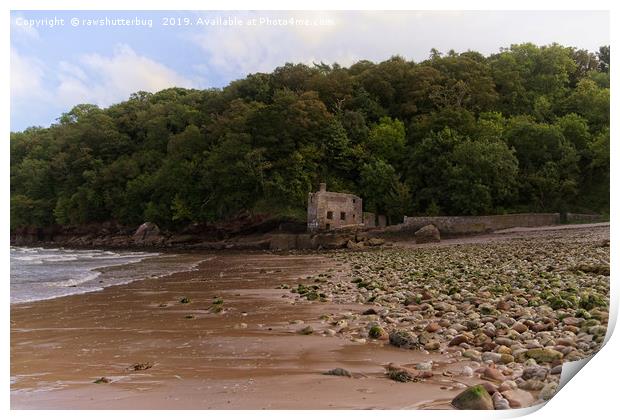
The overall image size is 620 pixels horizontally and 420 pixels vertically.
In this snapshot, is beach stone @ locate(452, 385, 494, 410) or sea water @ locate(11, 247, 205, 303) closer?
beach stone @ locate(452, 385, 494, 410)

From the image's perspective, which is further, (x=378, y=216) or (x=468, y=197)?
(x=378, y=216)

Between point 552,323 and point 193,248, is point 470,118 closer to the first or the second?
point 552,323

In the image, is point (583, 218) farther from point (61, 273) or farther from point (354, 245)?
point (61, 273)

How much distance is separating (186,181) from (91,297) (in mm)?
4798

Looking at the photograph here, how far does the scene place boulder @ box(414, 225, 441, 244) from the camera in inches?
523

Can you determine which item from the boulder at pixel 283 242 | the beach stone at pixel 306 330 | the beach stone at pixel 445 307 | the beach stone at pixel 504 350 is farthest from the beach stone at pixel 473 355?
the boulder at pixel 283 242

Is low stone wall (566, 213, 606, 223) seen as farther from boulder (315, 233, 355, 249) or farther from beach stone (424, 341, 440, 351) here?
boulder (315, 233, 355, 249)

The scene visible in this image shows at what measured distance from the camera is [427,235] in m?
13.5

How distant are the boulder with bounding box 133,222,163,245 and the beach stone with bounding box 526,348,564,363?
16.0 m

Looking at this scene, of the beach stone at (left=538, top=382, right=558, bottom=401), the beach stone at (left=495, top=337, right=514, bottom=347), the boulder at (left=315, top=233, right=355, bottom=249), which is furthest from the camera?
the boulder at (left=315, top=233, right=355, bottom=249)

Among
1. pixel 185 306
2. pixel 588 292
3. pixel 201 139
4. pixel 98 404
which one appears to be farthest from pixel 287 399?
pixel 201 139

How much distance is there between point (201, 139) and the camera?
11258 mm

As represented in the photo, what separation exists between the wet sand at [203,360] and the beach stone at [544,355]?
0.54 metres

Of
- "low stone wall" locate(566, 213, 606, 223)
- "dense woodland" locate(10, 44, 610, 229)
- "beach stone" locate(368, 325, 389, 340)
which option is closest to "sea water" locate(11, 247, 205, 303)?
"dense woodland" locate(10, 44, 610, 229)
